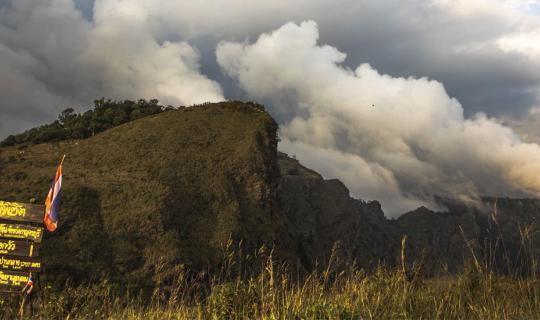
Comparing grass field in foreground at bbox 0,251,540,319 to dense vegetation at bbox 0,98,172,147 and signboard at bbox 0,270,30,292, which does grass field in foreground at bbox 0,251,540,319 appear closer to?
signboard at bbox 0,270,30,292

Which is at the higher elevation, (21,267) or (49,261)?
(21,267)

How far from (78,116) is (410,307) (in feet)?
256

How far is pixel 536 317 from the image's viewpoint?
5906 mm

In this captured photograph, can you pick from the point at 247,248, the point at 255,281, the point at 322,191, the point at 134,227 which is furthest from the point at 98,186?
the point at 322,191

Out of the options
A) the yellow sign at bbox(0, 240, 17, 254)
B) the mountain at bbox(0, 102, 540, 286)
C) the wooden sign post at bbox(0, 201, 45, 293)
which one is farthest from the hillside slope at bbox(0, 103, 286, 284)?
the yellow sign at bbox(0, 240, 17, 254)

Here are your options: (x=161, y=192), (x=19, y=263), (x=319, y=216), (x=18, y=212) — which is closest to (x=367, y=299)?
(x=19, y=263)

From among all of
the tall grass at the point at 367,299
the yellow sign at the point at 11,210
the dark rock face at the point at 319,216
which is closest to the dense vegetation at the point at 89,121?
the dark rock face at the point at 319,216

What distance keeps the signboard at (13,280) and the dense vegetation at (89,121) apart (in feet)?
186

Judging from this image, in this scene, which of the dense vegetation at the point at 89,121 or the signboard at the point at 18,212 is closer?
the signboard at the point at 18,212

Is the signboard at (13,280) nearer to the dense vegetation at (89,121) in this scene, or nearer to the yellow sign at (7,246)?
the yellow sign at (7,246)

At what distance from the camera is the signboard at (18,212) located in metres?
14.8

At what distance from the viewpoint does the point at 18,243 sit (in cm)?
1462

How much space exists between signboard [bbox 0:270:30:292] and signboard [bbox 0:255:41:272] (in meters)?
0.14

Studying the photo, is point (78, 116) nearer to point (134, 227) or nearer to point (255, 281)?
point (134, 227)
